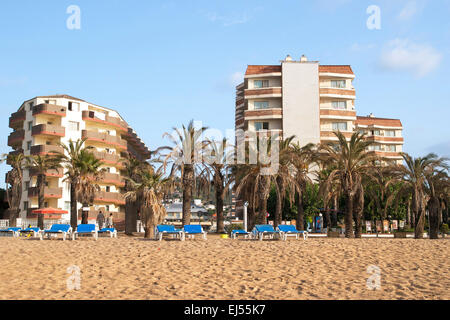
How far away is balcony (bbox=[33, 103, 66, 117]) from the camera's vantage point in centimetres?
5584

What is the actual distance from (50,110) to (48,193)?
9.83 metres

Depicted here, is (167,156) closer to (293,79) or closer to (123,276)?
(123,276)

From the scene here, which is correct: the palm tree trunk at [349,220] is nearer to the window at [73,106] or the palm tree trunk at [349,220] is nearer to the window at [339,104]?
the window at [73,106]

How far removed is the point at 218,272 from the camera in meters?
13.6

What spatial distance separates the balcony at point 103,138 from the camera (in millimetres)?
58500

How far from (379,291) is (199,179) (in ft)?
84.4

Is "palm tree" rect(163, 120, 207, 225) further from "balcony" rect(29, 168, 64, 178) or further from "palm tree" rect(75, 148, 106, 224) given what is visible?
"balcony" rect(29, 168, 64, 178)

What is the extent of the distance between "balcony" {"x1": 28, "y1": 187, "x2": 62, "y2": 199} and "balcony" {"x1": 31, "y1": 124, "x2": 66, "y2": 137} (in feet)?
21.0

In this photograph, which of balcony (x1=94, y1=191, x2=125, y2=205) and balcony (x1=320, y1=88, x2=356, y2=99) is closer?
balcony (x1=94, y1=191, x2=125, y2=205)

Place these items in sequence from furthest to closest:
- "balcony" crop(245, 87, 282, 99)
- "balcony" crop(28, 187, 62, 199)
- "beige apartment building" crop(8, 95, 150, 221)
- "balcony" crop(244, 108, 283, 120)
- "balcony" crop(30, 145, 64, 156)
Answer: "balcony" crop(245, 87, 282, 99), "balcony" crop(244, 108, 283, 120), "beige apartment building" crop(8, 95, 150, 221), "balcony" crop(30, 145, 64, 156), "balcony" crop(28, 187, 62, 199)

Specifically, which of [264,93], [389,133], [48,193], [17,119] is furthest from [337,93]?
[17,119]

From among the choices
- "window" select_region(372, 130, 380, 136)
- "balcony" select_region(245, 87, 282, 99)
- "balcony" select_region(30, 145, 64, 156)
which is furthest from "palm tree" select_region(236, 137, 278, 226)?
"window" select_region(372, 130, 380, 136)

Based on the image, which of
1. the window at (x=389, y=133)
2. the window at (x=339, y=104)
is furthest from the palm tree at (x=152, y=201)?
the window at (x=389, y=133)
